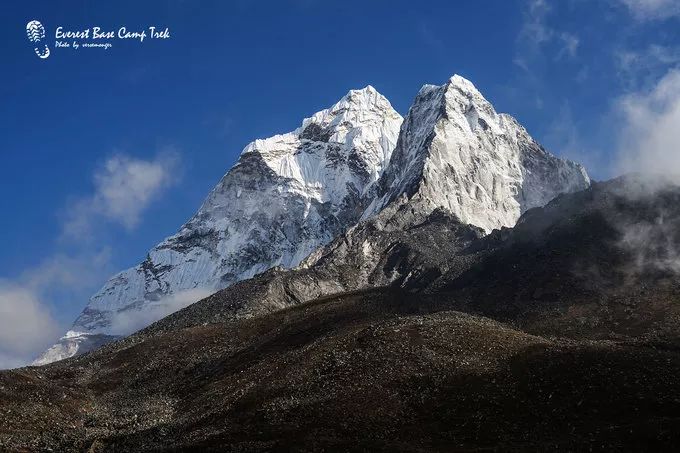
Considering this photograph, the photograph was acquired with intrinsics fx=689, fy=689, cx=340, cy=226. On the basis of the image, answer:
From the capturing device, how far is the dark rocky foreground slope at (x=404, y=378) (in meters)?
66.7

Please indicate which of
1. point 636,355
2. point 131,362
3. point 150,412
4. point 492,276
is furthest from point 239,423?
point 492,276

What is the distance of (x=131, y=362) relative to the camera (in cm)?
12481

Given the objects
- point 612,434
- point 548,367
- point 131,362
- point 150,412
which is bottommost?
point 612,434

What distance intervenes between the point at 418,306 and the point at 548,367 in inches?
2688

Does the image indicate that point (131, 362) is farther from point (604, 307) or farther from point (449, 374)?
point (604, 307)

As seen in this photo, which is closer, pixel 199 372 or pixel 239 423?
pixel 239 423

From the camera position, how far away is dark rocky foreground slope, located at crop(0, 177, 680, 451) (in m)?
66.7

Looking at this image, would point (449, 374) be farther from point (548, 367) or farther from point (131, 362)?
point (131, 362)

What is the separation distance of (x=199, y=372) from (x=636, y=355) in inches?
2612

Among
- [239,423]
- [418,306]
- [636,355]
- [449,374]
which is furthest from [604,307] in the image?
[239,423]

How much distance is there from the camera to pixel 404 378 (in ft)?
264

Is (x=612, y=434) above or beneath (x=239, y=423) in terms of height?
beneath

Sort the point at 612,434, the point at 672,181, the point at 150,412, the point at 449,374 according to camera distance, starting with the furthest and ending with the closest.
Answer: the point at 672,181
the point at 150,412
the point at 449,374
the point at 612,434

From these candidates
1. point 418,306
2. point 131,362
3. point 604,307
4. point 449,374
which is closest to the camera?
point 449,374
